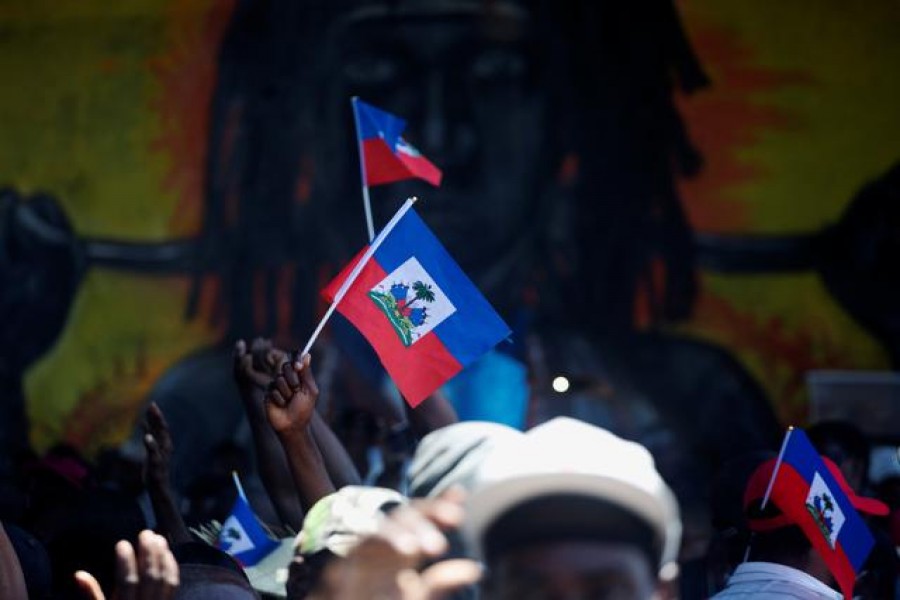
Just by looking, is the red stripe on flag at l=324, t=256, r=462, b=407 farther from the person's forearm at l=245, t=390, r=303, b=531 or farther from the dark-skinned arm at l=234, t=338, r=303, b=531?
the person's forearm at l=245, t=390, r=303, b=531

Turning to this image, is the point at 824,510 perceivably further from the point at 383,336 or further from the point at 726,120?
the point at 726,120

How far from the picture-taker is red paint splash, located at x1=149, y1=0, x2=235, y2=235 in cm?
1187

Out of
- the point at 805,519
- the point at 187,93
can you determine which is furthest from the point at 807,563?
the point at 187,93

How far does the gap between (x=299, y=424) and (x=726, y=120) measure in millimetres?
7920

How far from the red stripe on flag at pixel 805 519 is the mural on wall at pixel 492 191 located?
629 cm

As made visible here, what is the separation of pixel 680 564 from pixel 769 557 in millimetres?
1860

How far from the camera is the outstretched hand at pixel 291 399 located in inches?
148

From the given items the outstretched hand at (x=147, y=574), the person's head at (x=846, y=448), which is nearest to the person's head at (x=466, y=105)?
the person's head at (x=846, y=448)

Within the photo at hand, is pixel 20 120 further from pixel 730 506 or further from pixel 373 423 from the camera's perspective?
pixel 730 506

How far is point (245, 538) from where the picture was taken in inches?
189

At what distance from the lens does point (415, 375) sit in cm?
427

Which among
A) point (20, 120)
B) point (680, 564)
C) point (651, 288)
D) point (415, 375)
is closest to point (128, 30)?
point (20, 120)

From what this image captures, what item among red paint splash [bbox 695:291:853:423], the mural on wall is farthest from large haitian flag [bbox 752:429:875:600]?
red paint splash [bbox 695:291:853:423]

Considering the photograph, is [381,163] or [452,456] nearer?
[452,456]
